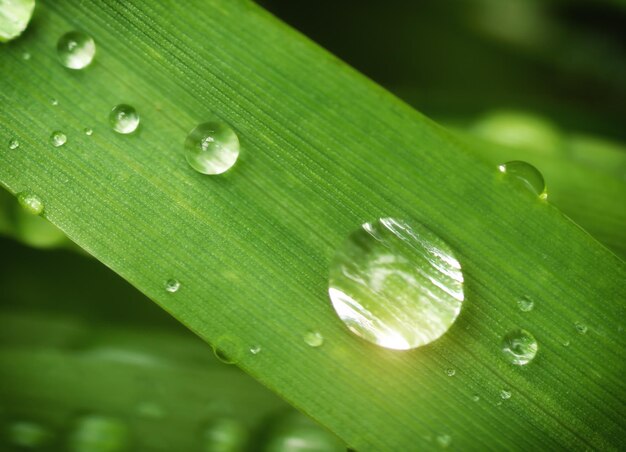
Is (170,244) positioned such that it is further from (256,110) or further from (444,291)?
(444,291)

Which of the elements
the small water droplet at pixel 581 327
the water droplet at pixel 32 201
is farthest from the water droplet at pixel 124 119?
the small water droplet at pixel 581 327

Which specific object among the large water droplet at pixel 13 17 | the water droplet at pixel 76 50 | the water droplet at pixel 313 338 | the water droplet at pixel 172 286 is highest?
the large water droplet at pixel 13 17

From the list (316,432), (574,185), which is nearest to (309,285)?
(316,432)

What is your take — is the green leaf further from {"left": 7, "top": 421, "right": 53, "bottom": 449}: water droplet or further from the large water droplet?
{"left": 7, "top": 421, "right": 53, "bottom": 449}: water droplet

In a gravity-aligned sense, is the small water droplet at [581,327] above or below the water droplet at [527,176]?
below

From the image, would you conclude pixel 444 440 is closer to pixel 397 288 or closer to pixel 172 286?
pixel 397 288

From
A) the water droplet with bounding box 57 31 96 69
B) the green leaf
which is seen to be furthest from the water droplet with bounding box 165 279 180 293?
the water droplet with bounding box 57 31 96 69

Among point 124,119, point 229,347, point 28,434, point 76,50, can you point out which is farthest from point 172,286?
point 28,434

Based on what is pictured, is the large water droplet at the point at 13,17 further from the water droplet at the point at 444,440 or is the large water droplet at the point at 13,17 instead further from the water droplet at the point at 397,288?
the water droplet at the point at 444,440
